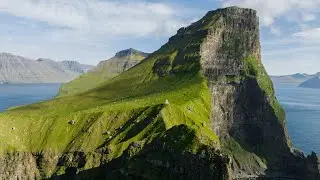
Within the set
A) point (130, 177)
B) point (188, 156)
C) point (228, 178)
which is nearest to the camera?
point (228, 178)

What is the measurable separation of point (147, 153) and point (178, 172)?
1961cm

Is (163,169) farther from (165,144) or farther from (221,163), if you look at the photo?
(221,163)

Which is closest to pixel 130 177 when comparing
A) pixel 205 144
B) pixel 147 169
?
pixel 147 169

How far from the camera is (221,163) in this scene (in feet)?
558

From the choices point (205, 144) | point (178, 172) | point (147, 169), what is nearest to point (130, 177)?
point (147, 169)

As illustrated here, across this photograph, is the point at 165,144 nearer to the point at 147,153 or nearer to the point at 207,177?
the point at 147,153

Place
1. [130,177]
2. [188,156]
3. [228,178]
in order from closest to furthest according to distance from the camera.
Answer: [228,178] < [188,156] < [130,177]

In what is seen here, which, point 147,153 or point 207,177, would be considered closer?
point 207,177

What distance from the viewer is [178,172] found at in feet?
600

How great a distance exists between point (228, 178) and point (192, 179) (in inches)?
614

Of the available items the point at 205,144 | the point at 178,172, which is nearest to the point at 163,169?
the point at 178,172

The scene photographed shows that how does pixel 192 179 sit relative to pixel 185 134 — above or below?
below

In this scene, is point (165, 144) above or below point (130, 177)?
above

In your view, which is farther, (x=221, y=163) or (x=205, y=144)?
(x=205, y=144)
